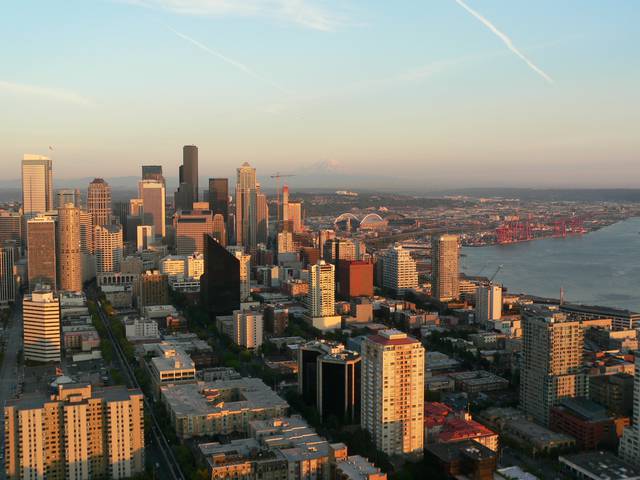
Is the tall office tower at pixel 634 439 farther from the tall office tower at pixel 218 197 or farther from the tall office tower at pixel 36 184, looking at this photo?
the tall office tower at pixel 36 184

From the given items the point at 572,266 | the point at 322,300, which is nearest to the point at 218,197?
the point at 572,266

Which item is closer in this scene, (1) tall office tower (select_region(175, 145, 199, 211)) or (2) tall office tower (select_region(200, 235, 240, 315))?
(2) tall office tower (select_region(200, 235, 240, 315))

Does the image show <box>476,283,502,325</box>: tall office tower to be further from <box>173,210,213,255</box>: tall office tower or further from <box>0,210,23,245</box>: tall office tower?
<box>0,210,23,245</box>: tall office tower

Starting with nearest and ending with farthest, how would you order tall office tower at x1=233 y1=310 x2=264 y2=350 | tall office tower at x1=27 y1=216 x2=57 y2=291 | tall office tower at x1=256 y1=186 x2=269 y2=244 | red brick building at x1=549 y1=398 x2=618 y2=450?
red brick building at x1=549 y1=398 x2=618 y2=450, tall office tower at x1=233 y1=310 x2=264 y2=350, tall office tower at x1=27 y1=216 x2=57 y2=291, tall office tower at x1=256 y1=186 x2=269 y2=244

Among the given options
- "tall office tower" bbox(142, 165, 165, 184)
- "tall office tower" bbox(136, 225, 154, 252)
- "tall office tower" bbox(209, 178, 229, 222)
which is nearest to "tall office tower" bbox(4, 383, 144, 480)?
"tall office tower" bbox(136, 225, 154, 252)

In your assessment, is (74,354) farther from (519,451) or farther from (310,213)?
(310,213)

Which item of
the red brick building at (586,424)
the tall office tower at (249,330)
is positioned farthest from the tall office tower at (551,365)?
the tall office tower at (249,330)

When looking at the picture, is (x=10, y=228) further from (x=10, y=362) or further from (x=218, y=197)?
(x=10, y=362)
